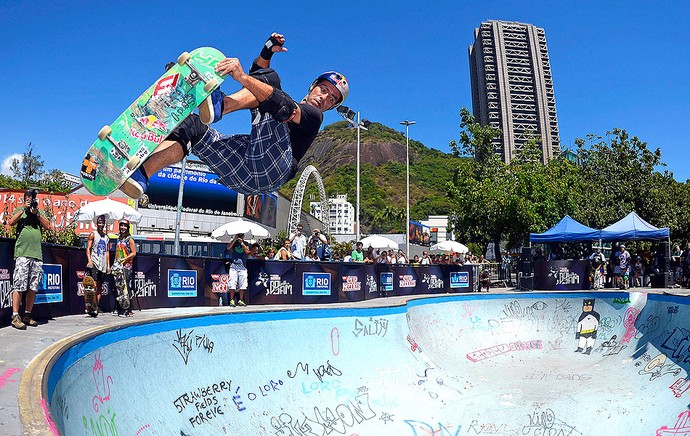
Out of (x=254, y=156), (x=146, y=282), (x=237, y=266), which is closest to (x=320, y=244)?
(x=237, y=266)

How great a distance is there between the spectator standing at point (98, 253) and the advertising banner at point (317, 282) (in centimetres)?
490

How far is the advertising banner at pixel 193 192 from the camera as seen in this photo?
35.8 m

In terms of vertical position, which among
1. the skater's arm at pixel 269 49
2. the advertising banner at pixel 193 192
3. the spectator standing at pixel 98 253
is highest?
the advertising banner at pixel 193 192

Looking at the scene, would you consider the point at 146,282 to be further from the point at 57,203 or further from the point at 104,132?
the point at 57,203

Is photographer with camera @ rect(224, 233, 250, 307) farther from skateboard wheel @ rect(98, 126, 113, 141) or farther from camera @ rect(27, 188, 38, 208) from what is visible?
camera @ rect(27, 188, 38, 208)

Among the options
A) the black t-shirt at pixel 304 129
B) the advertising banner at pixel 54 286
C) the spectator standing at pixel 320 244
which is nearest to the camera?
the advertising banner at pixel 54 286

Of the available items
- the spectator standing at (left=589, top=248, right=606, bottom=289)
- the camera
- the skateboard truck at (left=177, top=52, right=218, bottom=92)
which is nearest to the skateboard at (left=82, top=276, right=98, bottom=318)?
the camera

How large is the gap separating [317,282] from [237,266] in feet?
8.09

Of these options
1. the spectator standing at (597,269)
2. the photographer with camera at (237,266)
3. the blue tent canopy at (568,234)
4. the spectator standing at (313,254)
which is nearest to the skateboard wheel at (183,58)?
the photographer with camera at (237,266)

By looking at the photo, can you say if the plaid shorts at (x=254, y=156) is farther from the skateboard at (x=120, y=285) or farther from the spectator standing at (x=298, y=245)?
the spectator standing at (x=298, y=245)

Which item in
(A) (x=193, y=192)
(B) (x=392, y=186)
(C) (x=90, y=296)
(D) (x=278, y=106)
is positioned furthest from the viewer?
(B) (x=392, y=186)

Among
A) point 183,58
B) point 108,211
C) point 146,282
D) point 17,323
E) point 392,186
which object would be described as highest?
point 392,186

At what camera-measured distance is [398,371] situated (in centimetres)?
958

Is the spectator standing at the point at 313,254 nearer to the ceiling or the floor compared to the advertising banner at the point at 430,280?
nearer to the ceiling
